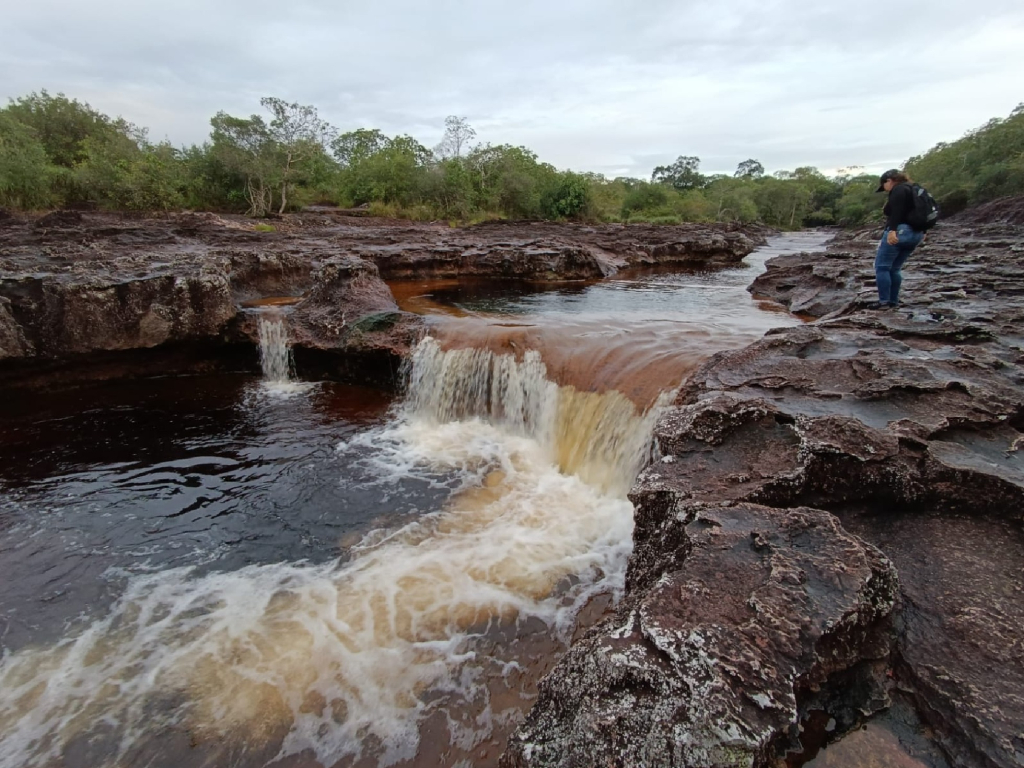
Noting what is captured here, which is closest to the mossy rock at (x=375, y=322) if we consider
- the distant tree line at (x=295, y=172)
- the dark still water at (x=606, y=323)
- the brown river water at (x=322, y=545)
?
the dark still water at (x=606, y=323)

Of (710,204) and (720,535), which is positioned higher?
(710,204)

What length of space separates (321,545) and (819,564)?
3.72 m

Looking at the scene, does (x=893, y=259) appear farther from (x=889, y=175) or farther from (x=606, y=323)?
(x=606, y=323)

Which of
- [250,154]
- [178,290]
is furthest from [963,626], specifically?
[250,154]

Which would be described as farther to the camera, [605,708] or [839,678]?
[839,678]

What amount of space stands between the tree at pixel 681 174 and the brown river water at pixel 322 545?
268ft

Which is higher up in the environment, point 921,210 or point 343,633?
point 921,210

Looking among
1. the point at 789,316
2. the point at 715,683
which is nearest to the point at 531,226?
the point at 789,316

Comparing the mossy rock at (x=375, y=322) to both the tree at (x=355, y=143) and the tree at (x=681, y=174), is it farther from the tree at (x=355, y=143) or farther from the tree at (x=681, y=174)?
the tree at (x=681, y=174)

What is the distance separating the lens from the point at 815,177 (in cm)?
7531

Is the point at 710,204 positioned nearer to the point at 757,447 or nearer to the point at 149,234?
the point at 149,234

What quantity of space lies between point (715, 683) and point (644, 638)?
0.25m

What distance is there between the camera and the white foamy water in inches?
108

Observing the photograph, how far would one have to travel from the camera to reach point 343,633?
338cm
